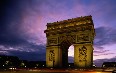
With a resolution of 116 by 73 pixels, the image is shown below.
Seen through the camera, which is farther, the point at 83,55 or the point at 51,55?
the point at 51,55

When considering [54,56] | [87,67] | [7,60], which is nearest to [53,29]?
[54,56]

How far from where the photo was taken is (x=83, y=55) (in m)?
39.9

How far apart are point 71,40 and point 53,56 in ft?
18.6

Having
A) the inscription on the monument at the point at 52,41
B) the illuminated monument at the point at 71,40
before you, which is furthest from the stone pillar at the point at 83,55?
the inscription on the monument at the point at 52,41

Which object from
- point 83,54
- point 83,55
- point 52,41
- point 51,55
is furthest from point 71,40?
point 51,55

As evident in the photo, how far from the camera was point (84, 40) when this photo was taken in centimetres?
4019

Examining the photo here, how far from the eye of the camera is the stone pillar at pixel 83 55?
39097 millimetres

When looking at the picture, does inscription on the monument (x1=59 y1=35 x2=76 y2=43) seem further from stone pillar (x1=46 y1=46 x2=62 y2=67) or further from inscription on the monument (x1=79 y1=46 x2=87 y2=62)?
inscription on the monument (x1=79 y1=46 x2=87 y2=62)

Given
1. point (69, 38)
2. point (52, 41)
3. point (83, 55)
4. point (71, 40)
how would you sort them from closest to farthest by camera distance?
1. point (83, 55)
2. point (71, 40)
3. point (69, 38)
4. point (52, 41)

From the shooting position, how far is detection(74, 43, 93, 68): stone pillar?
39.1 metres

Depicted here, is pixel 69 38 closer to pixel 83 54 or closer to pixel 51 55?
pixel 83 54

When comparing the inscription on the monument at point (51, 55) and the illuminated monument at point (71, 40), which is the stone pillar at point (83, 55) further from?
the inscription on the monument at point (51, 55)

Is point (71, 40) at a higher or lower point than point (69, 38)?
lower

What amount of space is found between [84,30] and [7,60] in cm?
3979
